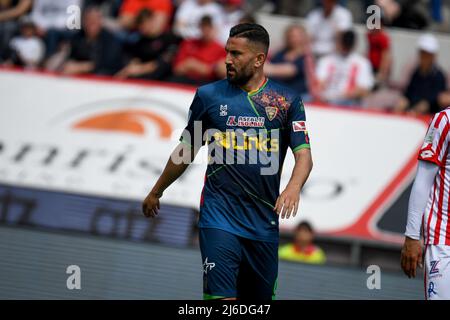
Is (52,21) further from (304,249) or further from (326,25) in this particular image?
(304,249)

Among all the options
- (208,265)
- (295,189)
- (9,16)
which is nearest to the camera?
(295,189)

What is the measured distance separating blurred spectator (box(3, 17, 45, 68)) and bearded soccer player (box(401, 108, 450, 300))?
885cm

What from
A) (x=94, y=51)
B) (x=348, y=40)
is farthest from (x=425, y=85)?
(x=94, y=51)

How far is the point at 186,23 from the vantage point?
46.9 feet

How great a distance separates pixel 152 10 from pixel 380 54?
3.28 m

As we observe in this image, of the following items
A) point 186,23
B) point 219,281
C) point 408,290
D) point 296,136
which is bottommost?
point 408,290

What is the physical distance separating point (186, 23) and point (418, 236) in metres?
8.66

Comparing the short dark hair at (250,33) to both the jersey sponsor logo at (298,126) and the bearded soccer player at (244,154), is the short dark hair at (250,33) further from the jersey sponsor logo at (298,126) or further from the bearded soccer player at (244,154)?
the jersey sponsor logo at (298,126)

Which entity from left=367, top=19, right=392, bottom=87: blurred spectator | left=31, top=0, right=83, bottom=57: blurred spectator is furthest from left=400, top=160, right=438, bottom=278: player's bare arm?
left=31, top=0, right=83, bottom=57: blurred spectator

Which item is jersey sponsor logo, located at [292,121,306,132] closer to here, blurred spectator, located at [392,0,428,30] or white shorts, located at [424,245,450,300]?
white shorts, located at [424,245,450,300]

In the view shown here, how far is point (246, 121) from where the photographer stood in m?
6.69

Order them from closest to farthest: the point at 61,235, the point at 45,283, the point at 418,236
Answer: the point at 418,236, the point at 45,283, the point at 61,235

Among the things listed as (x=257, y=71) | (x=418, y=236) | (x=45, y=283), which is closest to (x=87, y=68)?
(x=45, y=283)

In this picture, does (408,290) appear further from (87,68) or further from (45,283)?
(87,68)
